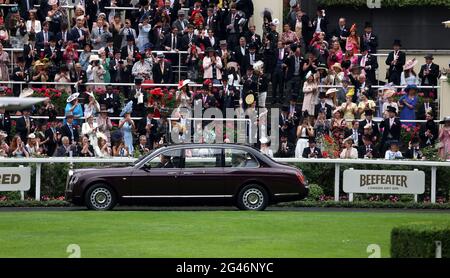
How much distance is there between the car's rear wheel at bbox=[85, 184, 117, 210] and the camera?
99.6 ft

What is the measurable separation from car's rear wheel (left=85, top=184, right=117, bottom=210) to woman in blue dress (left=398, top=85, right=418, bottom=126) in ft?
33.5

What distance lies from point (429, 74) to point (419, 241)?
67.7 feet

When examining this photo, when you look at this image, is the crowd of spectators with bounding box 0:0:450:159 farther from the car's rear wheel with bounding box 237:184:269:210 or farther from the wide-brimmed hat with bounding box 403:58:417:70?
the car's rear wheel with bounding box 237:184:269:210

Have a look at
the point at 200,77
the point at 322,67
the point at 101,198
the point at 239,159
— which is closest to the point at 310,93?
the point at 322,67

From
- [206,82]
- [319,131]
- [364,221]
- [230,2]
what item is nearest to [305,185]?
[364,221]

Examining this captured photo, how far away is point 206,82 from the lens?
37.8m

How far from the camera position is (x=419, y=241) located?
61.1 feet

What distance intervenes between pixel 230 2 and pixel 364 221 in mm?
15406

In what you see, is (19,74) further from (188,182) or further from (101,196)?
(188,182)

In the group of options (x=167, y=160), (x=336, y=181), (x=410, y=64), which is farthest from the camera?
(x=410, y=64)

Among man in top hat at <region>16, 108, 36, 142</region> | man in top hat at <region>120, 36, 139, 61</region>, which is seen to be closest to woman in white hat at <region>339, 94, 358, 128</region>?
man in top hat at <region>120, 36, 139, 61</region>

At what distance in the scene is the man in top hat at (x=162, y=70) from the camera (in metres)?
38.8
